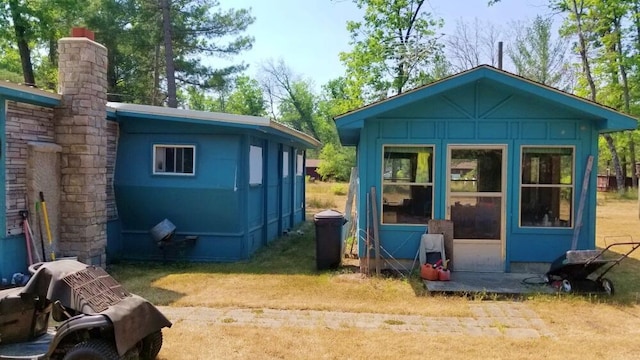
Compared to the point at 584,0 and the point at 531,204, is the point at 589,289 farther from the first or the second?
the point at 584,0

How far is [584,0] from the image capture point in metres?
28.9

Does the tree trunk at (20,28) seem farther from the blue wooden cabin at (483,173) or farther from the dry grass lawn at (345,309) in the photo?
the blue wooden cabin at (483,173)

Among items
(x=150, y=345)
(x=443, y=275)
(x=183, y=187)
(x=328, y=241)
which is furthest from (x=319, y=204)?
(x=150, y=345)

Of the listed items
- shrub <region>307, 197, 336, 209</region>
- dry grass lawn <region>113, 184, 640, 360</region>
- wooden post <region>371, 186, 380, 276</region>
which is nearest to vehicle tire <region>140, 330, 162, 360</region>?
dry grass lawn <region>113, 184, 640, 360</region>

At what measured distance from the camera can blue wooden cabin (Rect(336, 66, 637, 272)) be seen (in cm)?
832

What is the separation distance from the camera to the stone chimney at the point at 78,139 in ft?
25.8

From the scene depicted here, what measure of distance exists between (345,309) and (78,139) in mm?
4881

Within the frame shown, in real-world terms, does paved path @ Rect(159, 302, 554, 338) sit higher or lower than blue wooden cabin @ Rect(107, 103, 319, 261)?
lower

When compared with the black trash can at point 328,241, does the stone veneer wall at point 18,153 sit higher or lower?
higher

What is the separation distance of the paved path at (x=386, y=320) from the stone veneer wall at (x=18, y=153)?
8.78 ft

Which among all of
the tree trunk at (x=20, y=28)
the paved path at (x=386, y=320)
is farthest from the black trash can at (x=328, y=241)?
the tree trunk at (x=20, y=28)

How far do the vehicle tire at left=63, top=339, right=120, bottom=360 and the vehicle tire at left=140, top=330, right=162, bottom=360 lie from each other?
52cm

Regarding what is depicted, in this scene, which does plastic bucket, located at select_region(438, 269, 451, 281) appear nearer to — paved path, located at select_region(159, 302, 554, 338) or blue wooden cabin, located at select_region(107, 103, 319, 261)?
paved path, located at select_region(159, 302, 554, 338)

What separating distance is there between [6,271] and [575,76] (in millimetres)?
33387
